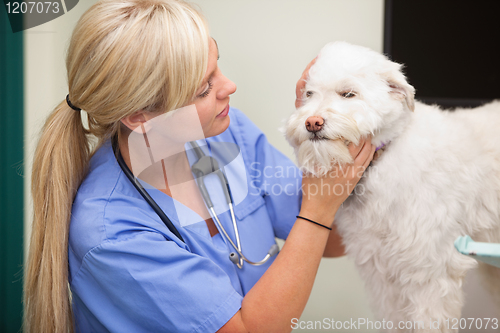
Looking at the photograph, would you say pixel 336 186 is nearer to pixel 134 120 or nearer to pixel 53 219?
pixel 134 120

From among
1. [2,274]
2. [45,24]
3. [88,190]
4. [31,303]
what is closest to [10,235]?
[2,274]

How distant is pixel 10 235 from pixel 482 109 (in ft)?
5.15

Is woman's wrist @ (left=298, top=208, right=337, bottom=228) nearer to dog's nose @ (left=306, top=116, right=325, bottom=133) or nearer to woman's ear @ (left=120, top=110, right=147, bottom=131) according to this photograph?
dog's nose @ (left=306, top=116, right=325, bottom=133)

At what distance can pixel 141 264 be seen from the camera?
731mm

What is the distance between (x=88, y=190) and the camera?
835 mm

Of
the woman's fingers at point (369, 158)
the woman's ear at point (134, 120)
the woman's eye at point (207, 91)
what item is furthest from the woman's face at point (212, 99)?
the woman's fingers at point (369, 158)

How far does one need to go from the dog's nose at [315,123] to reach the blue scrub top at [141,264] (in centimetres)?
38

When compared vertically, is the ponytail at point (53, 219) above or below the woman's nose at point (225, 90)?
below

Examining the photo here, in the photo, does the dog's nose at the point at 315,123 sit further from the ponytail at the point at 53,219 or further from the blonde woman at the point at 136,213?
Answer: the ponytail at the point at 53,219

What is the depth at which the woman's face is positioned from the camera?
829 millimetres

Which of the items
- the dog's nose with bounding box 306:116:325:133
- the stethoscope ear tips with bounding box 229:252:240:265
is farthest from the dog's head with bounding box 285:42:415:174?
the stethoscope ear tips with bounding box 229:252:240:265

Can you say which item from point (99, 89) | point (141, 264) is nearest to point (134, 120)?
point (99, 89)

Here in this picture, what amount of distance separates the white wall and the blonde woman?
485 millimetres

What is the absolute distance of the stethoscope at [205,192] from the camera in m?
0.84
